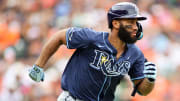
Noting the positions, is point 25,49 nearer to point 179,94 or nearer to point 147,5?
point 147,5

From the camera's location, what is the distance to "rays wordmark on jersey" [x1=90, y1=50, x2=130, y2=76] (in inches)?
183

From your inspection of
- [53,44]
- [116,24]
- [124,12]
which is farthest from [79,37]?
Answer: [124,12]

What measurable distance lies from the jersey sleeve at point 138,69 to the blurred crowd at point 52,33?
2955 millimetres

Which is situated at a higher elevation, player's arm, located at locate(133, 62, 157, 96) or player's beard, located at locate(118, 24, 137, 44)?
player's beard, located at locate(118, 24, 137, 44)

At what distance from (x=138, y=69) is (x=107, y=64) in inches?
14.9

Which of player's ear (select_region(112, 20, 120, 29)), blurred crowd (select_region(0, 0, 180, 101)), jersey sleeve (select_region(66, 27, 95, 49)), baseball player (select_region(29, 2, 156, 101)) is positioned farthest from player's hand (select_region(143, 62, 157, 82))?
blurred crowd (select_region(0, 0, 180, 101))

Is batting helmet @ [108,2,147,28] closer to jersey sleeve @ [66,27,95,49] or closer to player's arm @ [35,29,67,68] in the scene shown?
jersey sleeve @ [66,27,95,49]

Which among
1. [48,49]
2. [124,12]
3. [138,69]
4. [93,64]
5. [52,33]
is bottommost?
[52,33]

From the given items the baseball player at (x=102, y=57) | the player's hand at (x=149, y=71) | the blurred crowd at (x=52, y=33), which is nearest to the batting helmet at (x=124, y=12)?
the baseball player at (x=102, y=57)

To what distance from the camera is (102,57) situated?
4.66 meters

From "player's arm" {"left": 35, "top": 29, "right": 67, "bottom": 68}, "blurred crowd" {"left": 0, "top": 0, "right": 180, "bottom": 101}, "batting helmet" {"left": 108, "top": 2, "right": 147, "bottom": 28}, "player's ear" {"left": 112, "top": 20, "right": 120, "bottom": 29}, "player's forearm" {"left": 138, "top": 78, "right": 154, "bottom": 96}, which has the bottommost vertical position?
"blurred crowd" {"left": 0, "top": 0, "right": 180, "bottom": 101}

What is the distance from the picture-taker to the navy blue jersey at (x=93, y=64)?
464cm

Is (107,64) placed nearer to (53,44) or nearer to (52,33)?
(53,44)

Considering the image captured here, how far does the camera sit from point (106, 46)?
4.67m
